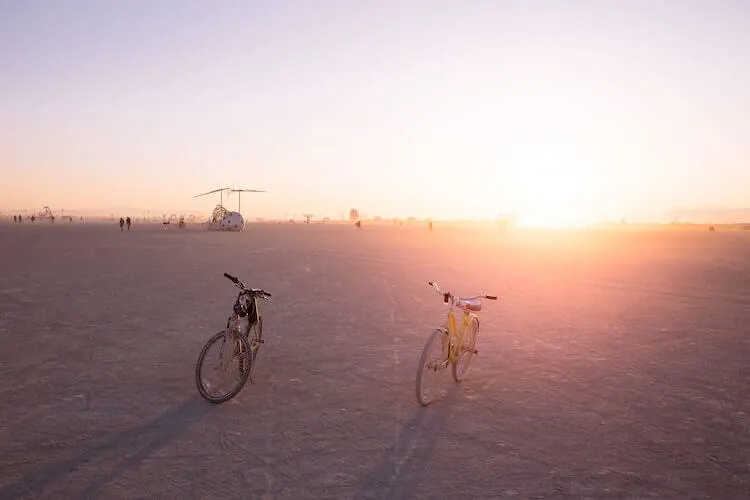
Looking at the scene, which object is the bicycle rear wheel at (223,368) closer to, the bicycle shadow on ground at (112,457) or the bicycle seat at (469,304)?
the bicycle shadow on ground at (112,457)

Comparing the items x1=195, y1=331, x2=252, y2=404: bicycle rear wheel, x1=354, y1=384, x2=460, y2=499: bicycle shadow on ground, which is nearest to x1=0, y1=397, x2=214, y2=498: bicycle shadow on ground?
x1=195, y1=331, x2=252, y2=404: bicycle rear wheel

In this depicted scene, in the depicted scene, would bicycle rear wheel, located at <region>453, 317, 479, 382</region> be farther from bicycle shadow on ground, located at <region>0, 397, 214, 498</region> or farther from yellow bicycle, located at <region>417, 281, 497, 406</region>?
bicycle shadow on ground, located at <region>0, 397, 214, 498</region>

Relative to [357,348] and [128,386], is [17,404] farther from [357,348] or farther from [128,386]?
[357,348]

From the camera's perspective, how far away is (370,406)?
570 cm

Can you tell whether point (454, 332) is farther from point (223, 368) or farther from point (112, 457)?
point (112, 457)

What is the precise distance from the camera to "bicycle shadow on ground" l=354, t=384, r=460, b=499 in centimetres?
398

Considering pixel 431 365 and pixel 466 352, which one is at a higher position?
pixel 431 365

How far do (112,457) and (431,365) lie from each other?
330cm

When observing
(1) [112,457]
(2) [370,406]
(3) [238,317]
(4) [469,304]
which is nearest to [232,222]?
(3) [238,317]

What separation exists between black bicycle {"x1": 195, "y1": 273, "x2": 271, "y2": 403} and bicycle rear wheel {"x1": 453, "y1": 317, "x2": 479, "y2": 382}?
261 cm

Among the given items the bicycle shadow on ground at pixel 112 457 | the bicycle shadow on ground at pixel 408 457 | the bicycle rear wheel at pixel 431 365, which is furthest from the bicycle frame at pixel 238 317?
the bicycle shadow on ground at pixel 408 457

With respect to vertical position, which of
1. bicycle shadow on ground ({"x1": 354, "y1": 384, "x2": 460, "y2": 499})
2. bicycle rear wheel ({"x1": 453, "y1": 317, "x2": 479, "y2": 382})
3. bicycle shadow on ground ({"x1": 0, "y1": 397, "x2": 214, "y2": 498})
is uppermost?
bicycle rear wheel ({"x1": 453, "y1": 317, "x2": 479, "y2": 382})

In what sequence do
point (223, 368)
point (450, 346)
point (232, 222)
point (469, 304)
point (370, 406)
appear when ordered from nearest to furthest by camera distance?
1. point (370, 406)
2. point (223, 368)
3. point (450, 346)
4. point (469, 304)
5. point (232, 222)

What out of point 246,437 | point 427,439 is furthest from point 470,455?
point 246,437
